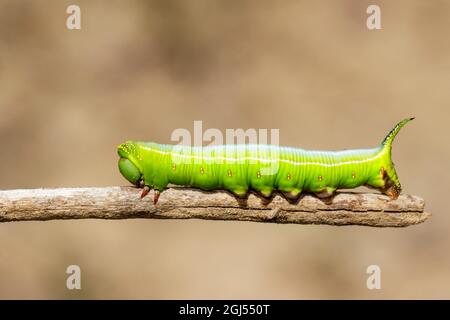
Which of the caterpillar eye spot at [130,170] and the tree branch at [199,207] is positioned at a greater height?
the caterpillar eye spot at [130,170]

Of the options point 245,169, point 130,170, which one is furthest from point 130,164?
point 245,169

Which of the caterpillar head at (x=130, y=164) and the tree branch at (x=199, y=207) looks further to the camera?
the caterpillar head at (x=130, y=164)

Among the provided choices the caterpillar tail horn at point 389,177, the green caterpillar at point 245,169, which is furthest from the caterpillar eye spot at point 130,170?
the caterpillar tail horn at point 389,177

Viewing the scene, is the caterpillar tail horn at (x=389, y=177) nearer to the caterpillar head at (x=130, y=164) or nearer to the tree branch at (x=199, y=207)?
the tree branch at (x=199, y=207)

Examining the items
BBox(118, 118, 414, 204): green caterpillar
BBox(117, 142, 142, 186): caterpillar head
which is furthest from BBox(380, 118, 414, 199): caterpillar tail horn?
BBox(117, 142, 142, 186): caterpillar head

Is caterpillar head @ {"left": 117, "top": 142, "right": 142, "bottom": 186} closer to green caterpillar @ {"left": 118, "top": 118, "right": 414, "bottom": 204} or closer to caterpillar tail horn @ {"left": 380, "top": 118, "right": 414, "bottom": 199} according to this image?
green caterpillar @ {"left": 118, "top": 118, "right": 414, "bottom": 204}

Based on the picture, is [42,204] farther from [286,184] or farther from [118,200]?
[286,184]

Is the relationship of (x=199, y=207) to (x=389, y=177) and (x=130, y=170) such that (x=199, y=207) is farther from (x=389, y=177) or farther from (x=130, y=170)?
(x=389, y=177)
